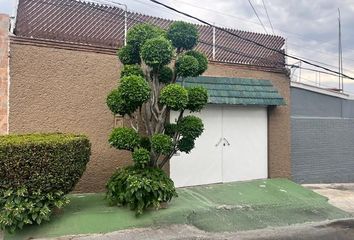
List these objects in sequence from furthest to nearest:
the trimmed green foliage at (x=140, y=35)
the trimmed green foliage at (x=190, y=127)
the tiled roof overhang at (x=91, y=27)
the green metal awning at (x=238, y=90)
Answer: the green metal awning at (x=238, y=90) → the tiled roof overhang at (x=91, y=27) → the trimmed green foliage at (x=140, y=35) → the trimmed green foliage at (x=190, y=127)

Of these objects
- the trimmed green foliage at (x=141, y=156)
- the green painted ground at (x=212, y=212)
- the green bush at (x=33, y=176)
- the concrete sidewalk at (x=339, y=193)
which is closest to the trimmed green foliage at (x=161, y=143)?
the trimmed green foliage at (x=141, y=156)

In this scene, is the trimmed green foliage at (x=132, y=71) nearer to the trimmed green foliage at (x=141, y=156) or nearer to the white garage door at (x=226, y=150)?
the trimmed green foliage at (x=141, y=156)

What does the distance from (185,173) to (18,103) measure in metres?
4.04

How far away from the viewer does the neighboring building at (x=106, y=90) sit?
26.2ft

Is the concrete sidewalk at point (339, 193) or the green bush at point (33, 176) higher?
the green bush at point (33, 176)

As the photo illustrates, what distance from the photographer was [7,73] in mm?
7809

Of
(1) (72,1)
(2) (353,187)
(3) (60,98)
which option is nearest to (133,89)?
(3) (60,98)

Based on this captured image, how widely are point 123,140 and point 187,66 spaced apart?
1800 mm

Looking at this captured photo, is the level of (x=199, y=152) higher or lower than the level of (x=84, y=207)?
higher

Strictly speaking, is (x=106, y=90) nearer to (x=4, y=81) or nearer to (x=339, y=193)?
(x=4, y=81)

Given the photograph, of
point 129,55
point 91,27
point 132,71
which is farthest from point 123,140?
point 91,27

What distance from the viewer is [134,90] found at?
6.74 meters

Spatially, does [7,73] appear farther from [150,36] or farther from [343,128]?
[343,128]

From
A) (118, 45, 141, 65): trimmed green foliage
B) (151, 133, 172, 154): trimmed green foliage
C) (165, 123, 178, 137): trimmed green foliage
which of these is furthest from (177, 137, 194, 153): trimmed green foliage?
(118, 45, 141, 65): trimmed green foliage
